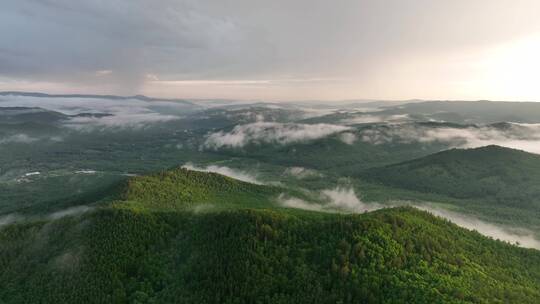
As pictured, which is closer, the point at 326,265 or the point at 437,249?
the point at 326,265

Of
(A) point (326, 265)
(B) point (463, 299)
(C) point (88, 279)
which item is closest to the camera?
(B) point (463, 299)

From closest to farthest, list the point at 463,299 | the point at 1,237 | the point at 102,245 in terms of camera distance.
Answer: the point at 463,299
the point at 102,245
the point at 1,237

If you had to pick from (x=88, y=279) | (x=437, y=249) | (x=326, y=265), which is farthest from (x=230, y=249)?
(x=437, y=249)

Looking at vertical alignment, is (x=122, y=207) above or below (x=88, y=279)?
above

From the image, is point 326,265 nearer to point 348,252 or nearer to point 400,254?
point 348,252

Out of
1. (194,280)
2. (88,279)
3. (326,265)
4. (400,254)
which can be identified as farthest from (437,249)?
(88,279)

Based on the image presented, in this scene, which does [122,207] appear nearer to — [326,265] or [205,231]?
[205,231]
